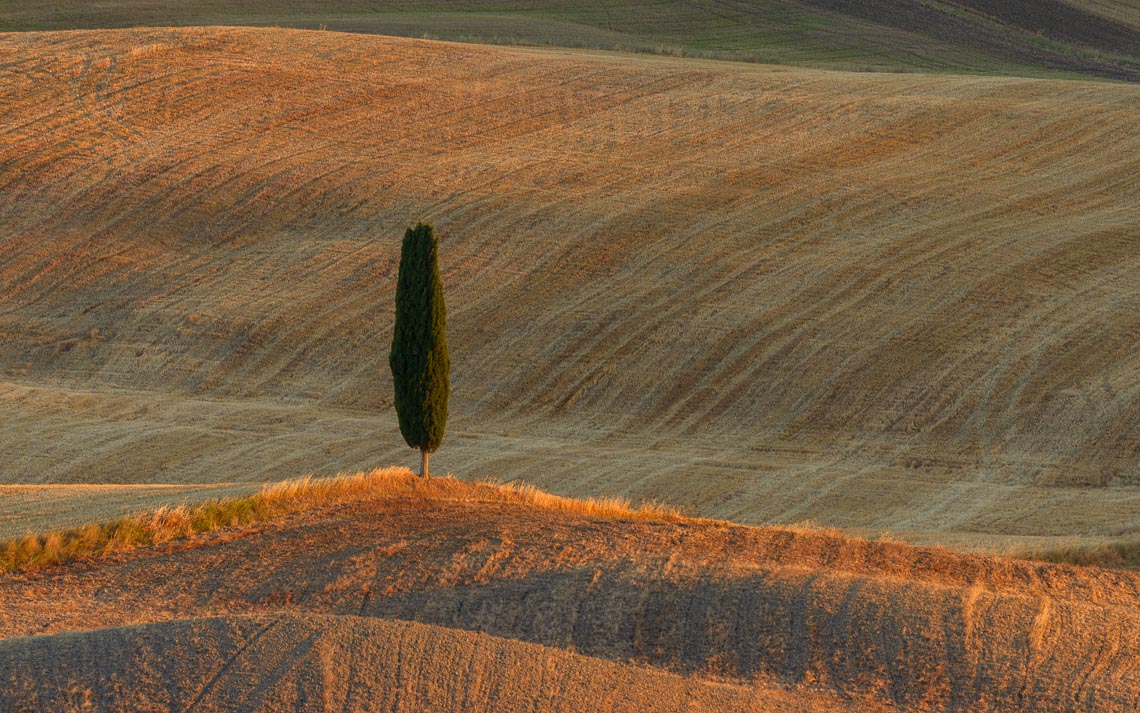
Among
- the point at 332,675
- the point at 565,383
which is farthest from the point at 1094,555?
the point at 565,383

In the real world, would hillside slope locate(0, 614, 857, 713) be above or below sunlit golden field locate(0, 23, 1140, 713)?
above

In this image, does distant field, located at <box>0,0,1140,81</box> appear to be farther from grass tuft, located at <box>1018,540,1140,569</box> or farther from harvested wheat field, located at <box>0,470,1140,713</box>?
harvested wheat field, located at <box>0,470,1140,713</box>

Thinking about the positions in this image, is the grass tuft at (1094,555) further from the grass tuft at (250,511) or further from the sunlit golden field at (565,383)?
the grass tuft at (250,511)

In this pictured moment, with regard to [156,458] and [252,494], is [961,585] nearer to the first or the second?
[252,494]

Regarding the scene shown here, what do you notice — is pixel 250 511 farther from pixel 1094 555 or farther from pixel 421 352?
pixel 1094 555

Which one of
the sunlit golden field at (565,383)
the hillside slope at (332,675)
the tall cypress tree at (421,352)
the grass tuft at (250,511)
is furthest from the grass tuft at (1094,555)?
the tall cypress tree at (421,352)

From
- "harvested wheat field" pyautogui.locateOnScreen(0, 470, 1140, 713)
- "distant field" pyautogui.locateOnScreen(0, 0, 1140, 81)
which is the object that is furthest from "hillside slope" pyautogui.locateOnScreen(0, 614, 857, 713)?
"distant field" pyautogui.locateOnScreen(0, 0, 1140, 81)

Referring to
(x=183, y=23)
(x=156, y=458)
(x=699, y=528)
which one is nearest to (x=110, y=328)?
(x=156, y=458)
